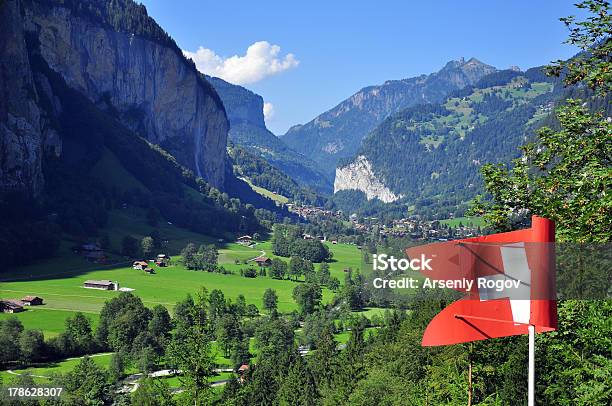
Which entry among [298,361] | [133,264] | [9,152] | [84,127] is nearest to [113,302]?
[298,361]

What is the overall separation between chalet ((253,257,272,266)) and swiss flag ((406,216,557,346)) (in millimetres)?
126326

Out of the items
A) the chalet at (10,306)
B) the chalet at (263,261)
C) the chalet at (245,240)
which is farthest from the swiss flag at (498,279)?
the chalet at (245,240)

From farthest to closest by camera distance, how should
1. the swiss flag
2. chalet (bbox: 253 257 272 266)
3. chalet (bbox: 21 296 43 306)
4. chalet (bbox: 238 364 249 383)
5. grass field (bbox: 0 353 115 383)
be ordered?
chalet (bbox: 253 257 272 266), chalet (bbox: 21 296 43 306), chalet (bbox: 238 364 249 383), grass field (bbox: 0 353 115 383), the swiss flag

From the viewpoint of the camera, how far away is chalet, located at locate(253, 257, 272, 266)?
131 metres

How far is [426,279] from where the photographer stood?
4910mm

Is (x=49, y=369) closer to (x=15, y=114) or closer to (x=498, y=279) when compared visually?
(x=498, y=279)

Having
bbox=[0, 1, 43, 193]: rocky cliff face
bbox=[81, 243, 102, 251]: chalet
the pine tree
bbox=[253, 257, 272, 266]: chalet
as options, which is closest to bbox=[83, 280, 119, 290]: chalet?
bbox=[81, 243, 102, 251]: chalet

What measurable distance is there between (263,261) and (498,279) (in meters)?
128

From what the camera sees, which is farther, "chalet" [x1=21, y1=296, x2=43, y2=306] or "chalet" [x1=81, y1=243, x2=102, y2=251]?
"chalet" [x1=81, y1=243, x2=102, y2=251]

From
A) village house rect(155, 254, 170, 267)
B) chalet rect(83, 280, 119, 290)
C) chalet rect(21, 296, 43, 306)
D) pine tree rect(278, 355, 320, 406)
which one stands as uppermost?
village house rect(155, 254, 170, 267)

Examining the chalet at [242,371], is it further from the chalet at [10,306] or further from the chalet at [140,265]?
the chalet at [140,265]

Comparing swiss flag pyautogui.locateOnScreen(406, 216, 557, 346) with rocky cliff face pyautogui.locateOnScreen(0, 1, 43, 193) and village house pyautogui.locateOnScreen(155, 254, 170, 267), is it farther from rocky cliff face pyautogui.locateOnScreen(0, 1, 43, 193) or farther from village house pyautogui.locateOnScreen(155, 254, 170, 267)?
rocky cliff face pyautogui.locateOnScreen(0, 1, 43, 193)

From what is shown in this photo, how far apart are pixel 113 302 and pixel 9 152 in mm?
63550

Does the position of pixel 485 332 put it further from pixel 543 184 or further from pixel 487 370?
pixel 487 370
